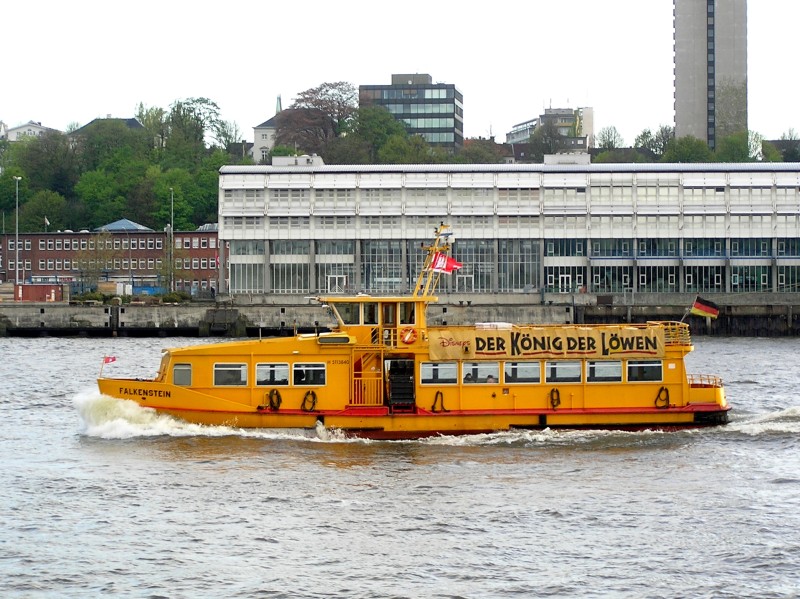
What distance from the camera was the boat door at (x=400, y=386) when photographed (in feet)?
123

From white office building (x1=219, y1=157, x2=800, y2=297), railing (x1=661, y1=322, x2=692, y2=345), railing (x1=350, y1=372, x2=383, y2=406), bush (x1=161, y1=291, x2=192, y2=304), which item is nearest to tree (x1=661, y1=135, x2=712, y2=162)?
white office building (x1=219, y1=157, x2=800, y2=297)

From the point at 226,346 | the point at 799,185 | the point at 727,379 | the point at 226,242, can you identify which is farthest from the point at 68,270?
the point at 226,346

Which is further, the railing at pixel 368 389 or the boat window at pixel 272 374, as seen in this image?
the boat window at pixel 272 374

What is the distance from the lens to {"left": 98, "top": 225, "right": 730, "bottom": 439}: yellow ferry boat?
3731 centimetres

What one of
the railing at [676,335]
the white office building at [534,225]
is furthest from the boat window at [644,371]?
the white office building at [534,225]

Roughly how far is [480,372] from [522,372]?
1.29 m

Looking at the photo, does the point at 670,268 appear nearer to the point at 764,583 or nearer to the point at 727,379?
the point at 727,379

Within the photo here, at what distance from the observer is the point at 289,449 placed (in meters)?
36.0

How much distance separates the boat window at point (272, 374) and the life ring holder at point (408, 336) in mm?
3636

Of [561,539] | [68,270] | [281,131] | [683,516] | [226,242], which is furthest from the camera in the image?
[281,131]

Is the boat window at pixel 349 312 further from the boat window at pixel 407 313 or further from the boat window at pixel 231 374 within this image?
the boat window at pixel 231 374

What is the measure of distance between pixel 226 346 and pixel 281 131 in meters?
137

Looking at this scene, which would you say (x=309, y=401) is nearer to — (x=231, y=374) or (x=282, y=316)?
(x=231, y=374)

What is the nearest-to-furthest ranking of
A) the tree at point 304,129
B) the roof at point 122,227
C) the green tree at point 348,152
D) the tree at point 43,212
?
the roof at point 122,227
the tree at point 43,212
the green tree at point 348,152
the tree at point 304,129
